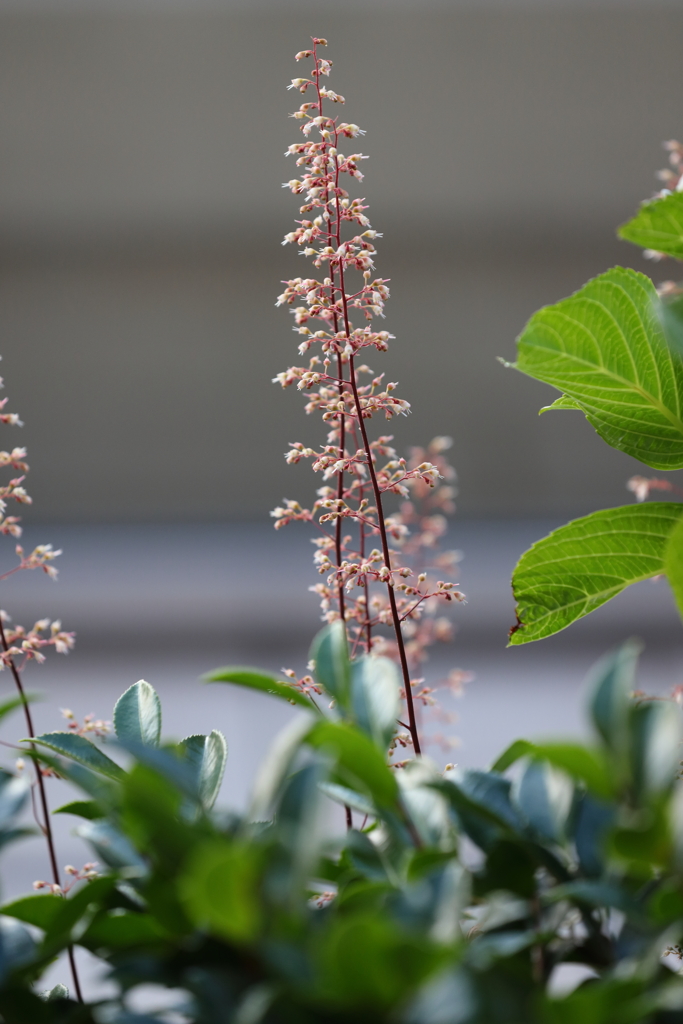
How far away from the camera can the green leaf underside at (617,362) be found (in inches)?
6.2

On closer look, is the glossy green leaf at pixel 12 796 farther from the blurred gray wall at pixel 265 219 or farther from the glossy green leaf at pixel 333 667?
the blurred gray wall at pixel 265 219

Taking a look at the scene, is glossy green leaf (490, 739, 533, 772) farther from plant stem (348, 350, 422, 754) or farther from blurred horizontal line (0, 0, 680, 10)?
blurred horizontal line (0, 0, 680, 10)

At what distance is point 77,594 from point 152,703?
151 centimetres

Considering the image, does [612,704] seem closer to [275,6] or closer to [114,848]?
[114,848]

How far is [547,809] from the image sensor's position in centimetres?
11

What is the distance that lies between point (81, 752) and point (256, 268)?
1.67 metres

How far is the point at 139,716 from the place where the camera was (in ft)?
0.47

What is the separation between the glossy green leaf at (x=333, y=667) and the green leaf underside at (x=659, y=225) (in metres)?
0.08

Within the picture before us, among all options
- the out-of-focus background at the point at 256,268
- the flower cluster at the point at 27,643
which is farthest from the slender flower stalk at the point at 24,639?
the out-of-focus background at the point at 256,268

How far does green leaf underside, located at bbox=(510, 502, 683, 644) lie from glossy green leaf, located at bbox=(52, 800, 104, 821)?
0.09 m

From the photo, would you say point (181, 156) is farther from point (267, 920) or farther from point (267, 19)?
point (267, 920)

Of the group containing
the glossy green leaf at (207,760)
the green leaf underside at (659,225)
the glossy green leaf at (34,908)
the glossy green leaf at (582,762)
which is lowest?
the glossy green leaf at (34,908)

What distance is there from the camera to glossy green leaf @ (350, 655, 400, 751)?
0.11 metres

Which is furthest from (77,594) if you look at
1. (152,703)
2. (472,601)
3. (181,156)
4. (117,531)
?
(152,703)
